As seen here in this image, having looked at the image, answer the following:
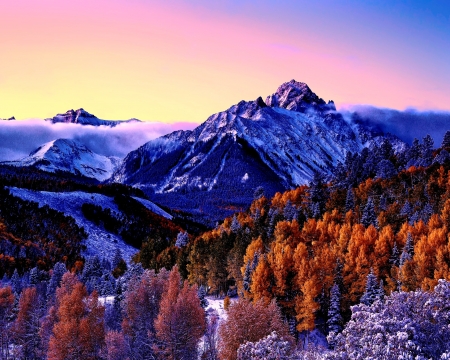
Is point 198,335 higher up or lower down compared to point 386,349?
lower down

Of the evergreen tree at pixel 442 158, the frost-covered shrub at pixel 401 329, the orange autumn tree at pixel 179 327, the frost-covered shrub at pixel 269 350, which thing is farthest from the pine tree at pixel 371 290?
the evergreen tree at pixel 442 158

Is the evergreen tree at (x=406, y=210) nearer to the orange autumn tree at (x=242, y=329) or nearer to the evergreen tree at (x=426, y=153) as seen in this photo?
the evergreen tree at (x=426, y=153)

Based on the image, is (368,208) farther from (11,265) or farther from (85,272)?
(11,265)

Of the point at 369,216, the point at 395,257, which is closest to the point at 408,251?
the point at 395,257

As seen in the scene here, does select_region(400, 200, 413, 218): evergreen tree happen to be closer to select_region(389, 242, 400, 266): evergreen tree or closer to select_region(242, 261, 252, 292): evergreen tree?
select_region(389, 242, 400, 266): evergreen tree

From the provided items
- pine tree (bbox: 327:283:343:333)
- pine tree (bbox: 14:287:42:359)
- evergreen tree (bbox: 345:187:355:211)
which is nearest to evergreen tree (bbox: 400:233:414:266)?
pine tree (bbox: 327:283:343:333)

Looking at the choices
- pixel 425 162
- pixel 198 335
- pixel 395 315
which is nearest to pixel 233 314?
pixel 198 335

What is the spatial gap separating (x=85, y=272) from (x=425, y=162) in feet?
351

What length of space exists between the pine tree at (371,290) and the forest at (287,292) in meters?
0.36

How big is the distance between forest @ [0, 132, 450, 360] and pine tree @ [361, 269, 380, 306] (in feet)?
1.19

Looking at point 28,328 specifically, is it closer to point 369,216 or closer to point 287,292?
point 287,292

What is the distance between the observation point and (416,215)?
326ft

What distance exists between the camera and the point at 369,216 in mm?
104125

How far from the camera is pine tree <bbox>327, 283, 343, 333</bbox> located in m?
71.9
